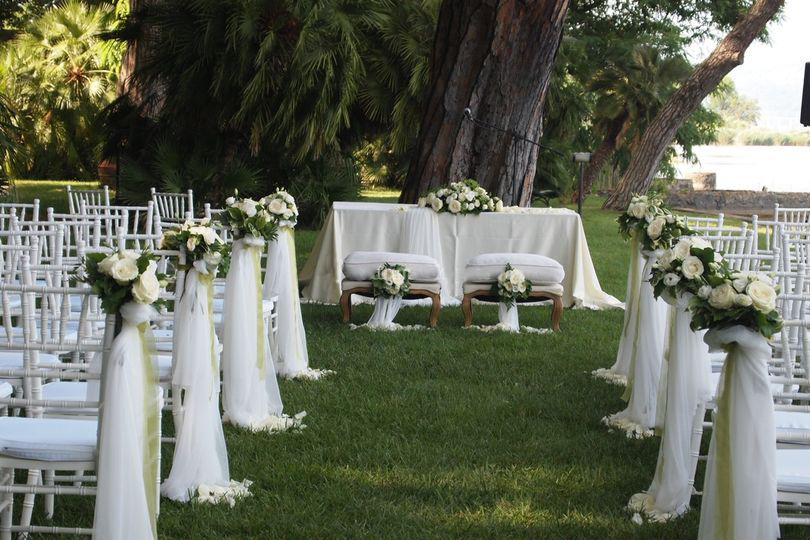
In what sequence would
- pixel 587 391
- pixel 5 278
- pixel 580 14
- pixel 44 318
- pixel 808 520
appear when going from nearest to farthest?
pixel 808 520 → pixel 44 318 → pixel 5 278 → pixel 587 391 → pixel 580 14

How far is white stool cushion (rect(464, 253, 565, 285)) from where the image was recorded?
8.07 metres

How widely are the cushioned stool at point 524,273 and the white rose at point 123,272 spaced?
17.0 ft

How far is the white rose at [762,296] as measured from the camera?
3.16 meters

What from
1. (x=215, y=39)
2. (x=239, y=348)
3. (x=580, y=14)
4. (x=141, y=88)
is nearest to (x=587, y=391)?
(x=239, y=348)

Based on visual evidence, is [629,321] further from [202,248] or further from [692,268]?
[202,248]

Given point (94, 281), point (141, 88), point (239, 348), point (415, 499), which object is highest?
point (141, 88)

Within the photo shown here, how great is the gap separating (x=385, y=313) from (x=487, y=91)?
3534 millimetres

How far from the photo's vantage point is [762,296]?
3174 mm

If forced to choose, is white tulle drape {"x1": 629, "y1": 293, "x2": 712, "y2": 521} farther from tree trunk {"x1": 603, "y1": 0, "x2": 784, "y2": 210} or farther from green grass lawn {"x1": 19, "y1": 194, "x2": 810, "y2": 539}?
tree trunk {"x1": 603, "y1": 0, "x2": 784, "y2": 210}

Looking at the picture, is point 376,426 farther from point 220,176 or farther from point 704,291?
point 220,176

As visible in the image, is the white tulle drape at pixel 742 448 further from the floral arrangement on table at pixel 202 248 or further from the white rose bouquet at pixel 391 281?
the white rose bouquet at pixel 391 281

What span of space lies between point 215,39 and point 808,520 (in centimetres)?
1080

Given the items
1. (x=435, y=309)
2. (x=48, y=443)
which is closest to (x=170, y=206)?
(x=435, y=309)

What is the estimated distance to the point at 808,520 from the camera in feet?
11.0
